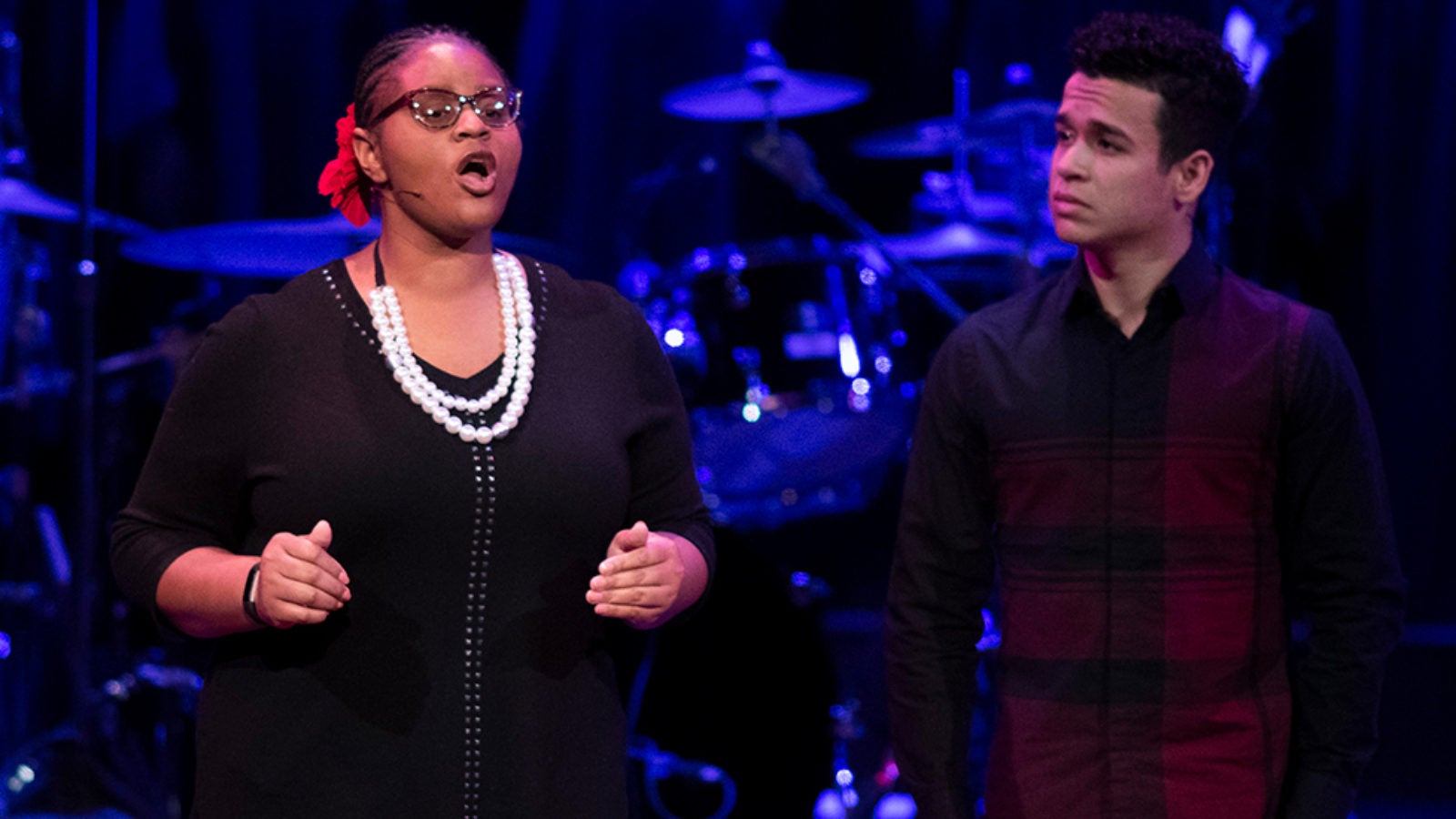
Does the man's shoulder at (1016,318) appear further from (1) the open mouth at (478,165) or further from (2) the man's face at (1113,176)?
(1) the open mouth at (478,165)

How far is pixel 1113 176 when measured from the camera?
2.02 m

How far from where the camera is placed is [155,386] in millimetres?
4023

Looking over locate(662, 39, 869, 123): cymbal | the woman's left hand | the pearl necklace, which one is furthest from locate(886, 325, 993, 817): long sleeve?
locate(662, 39, 869, 123): cymbal

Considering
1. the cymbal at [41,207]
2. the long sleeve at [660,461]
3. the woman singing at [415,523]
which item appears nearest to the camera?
the woman singing at [415,523]

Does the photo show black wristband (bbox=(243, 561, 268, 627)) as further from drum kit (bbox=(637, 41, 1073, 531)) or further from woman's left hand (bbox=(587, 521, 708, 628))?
drum kit (bbox=(637, 41, 1073, 531))

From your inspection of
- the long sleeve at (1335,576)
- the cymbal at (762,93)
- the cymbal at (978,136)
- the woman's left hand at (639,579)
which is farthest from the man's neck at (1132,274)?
the cymbal at (762,93)

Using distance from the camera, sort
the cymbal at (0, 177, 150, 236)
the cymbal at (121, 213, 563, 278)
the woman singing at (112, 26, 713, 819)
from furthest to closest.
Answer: the cymbal at (0, 177, 150, 236) < the cymbal at (121, 213, 563, 278) < the woman singing at (112, 26, 713, 819)

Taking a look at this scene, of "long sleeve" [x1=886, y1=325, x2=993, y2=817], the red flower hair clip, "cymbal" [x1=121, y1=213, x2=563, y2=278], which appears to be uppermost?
"cymbal" [x1=121, y1=213, x2=563, y2=278]

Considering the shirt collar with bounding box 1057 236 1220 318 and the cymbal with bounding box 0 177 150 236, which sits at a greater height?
the cymbal with bounding box 0 177 150 236

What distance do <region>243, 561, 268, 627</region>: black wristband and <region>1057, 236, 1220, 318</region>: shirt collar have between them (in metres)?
1.21

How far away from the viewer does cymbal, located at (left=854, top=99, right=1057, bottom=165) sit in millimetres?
3818

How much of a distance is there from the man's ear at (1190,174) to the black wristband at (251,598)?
1.41 metres

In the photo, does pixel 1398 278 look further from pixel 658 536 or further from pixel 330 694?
pixel 330 694

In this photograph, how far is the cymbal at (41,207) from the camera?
12.4 ft
